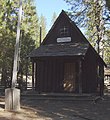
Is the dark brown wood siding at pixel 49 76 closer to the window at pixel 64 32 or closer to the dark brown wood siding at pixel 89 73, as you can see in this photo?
the dark brown wood siding at pixel 89 73

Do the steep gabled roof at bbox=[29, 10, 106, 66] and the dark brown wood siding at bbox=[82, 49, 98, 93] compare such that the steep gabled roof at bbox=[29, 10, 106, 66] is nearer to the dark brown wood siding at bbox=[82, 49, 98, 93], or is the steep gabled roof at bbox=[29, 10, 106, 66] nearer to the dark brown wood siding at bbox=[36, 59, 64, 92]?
the dark brown wood siding at bbox=[82, 49, 98, 93]

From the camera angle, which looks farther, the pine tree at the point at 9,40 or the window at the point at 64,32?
the pine tree at the point at 9,40

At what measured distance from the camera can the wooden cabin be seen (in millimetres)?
26219

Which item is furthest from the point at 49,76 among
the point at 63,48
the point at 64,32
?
the point at 64,32

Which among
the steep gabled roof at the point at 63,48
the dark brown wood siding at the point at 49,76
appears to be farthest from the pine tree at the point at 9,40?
the steep gabled roof at the point at 63,48

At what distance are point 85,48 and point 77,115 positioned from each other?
982cm

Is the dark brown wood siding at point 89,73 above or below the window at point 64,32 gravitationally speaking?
below

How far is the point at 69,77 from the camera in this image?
88.0ft

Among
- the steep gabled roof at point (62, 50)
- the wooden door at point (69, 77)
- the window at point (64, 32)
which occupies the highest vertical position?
the window at point (64, 32)

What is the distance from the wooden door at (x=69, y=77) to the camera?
26.6 metres

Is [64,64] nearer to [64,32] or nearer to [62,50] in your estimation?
[62,50]

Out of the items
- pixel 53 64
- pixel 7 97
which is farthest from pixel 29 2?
pixel 7 97

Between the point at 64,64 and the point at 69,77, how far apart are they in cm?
109

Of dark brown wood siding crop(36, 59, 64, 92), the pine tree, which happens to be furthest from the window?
the pine tree
